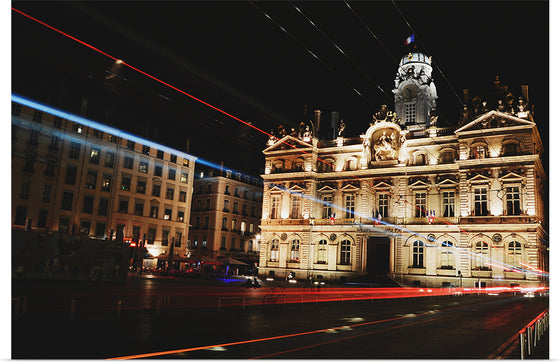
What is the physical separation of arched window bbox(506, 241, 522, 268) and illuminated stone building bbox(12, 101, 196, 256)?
1410 inches

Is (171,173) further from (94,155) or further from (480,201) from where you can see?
(480,201)

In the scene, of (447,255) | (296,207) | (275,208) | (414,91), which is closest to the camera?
(447,255)

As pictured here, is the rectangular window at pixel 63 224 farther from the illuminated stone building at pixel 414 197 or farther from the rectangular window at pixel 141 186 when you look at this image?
the illuminated stone building at pixel 414 197

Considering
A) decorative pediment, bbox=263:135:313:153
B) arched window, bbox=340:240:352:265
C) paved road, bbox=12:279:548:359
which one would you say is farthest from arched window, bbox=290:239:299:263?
paved road, bbox=12:279:548:359

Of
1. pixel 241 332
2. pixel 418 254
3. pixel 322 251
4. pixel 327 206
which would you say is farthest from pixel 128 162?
pixel 241 332

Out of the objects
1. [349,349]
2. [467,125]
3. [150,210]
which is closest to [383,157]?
[467,125]

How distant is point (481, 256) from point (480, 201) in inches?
227

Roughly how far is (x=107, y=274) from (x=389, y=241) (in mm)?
32538

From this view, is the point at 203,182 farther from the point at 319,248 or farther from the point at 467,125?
the point at 467,125

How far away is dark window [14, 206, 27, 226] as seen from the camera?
4148 centimetres

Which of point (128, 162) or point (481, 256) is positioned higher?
point (128, 162)

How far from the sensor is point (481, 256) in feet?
144

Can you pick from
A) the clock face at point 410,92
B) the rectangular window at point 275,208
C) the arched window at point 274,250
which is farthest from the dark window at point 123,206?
the clock face at point 410,92

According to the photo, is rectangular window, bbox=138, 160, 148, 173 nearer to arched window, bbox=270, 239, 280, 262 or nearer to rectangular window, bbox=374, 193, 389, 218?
arched window, bbox=270, 239, 280, 262
